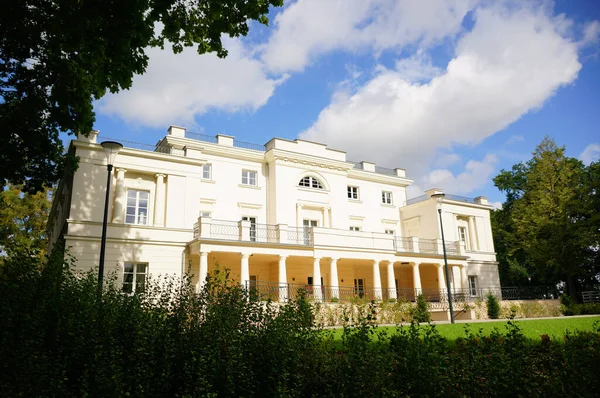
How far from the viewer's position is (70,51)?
25.5 feet

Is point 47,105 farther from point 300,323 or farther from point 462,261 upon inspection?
point 462,261

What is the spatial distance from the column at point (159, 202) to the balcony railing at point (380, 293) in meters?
5.77

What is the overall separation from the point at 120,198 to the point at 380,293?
15737 millimetres

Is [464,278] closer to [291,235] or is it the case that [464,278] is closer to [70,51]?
[291,235]

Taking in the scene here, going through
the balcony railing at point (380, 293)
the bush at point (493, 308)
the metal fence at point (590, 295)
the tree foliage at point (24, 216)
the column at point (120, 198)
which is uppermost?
the tree foliage at point (24, 216)

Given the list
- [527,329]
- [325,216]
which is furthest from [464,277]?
[527,329]

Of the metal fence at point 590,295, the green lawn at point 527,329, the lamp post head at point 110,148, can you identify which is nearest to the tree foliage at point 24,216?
the lamp post head at point 110,148

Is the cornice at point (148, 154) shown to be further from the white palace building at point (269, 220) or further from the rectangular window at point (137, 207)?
the rectangular window at point (137, 207)

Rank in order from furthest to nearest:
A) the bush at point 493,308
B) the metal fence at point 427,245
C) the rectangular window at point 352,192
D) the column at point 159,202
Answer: the rectangular window at point 352,192 < the metal fence at point 427,245 < the bush at point 493,308 < the column at point 159,202

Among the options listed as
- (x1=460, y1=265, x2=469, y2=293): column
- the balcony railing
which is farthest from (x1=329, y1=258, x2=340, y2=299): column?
(x1=460, y1=265, x2=469, y2=293): column

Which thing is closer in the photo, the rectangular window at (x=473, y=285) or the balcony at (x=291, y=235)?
the balcony at (x=291, y=235)

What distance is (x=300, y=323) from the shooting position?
23.7 ft

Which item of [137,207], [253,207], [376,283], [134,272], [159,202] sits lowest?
[376,283]

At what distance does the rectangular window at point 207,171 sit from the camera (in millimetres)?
26766
